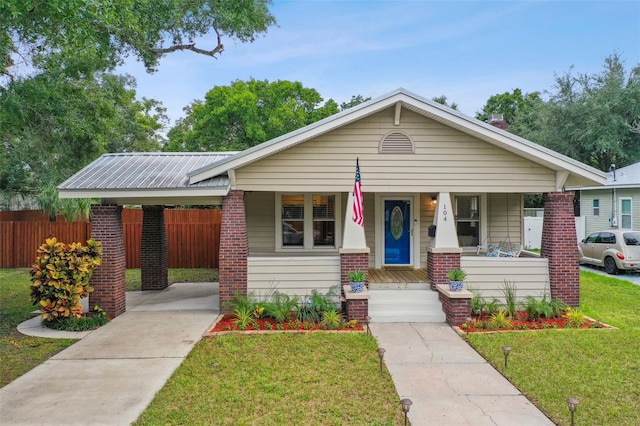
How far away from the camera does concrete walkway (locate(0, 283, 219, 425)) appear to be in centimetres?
420

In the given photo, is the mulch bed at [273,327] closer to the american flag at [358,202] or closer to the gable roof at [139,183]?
the american flag at [358,202]

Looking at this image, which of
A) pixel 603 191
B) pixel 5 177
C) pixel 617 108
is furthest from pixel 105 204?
pixel 617 108

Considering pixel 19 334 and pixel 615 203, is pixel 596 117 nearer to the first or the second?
pixel 615 203

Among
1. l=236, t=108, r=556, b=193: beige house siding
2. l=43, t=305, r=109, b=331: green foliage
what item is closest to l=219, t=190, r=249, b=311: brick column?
l=236, t=108, r=556, b=193: beige house siding

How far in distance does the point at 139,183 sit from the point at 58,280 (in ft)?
7.61

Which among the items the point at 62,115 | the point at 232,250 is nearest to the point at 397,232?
the point at 232,250

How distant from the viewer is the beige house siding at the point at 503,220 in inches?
411

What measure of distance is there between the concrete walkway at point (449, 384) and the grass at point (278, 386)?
279mm

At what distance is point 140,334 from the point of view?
6957 millimetres

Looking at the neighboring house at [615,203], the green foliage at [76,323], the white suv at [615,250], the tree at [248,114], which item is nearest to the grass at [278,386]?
the green foliage at [76,323]

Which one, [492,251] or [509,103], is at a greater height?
[509,103]

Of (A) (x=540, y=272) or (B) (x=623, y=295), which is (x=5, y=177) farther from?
(B) (x=623, y=295)

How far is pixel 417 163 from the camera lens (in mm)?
8328

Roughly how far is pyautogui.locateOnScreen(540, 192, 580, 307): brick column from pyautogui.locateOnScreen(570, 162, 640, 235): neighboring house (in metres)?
8.38
